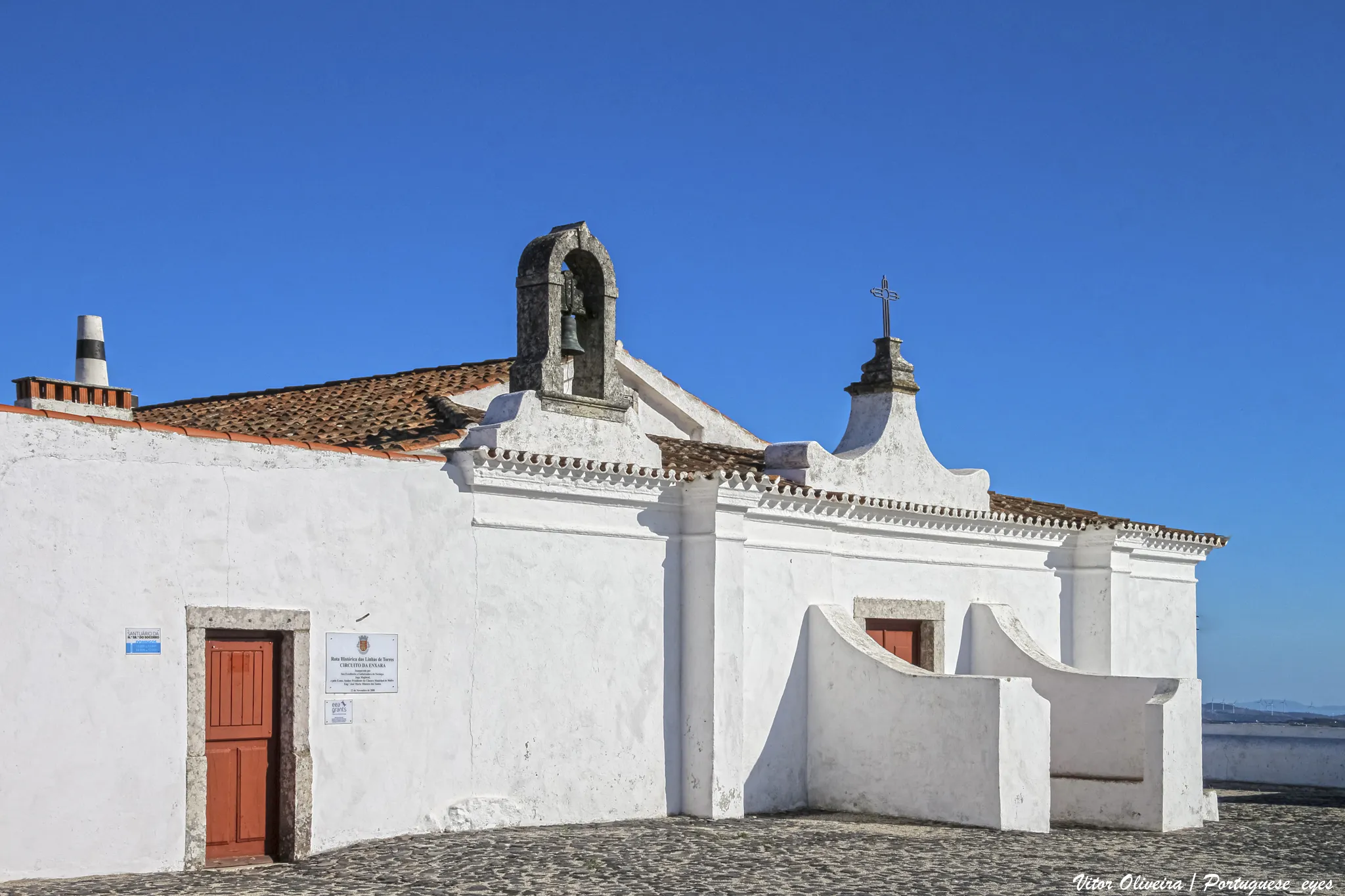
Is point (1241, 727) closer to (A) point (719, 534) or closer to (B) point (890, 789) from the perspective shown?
(B) point (890, 789)

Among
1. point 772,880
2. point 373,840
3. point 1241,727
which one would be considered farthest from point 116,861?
point 1241,727

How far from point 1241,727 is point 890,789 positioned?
10424 millimetres

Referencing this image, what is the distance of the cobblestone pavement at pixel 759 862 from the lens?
9.41 metres

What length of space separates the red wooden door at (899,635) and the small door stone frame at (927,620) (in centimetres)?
5

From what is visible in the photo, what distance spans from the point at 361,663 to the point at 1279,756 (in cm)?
1420

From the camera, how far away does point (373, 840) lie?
35.4 feet

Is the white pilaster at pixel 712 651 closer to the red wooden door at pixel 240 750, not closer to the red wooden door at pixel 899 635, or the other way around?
the red wooden door at pixel 899 635

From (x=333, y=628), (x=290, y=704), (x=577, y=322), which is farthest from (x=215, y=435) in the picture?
(x=577, y=322)

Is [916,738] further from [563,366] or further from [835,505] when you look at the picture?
[563,366]

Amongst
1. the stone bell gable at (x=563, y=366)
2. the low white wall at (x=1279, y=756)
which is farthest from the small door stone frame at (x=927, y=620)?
the low white wall at (x=1279, y=756)

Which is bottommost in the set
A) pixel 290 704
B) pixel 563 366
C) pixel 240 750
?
pixel 240 750

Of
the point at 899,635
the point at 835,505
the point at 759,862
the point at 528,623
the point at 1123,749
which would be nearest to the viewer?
the point at 759,862

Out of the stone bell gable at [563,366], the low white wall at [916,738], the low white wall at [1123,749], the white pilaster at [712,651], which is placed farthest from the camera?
the low white wall at [1123,749]

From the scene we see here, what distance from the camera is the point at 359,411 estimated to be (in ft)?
47.2
